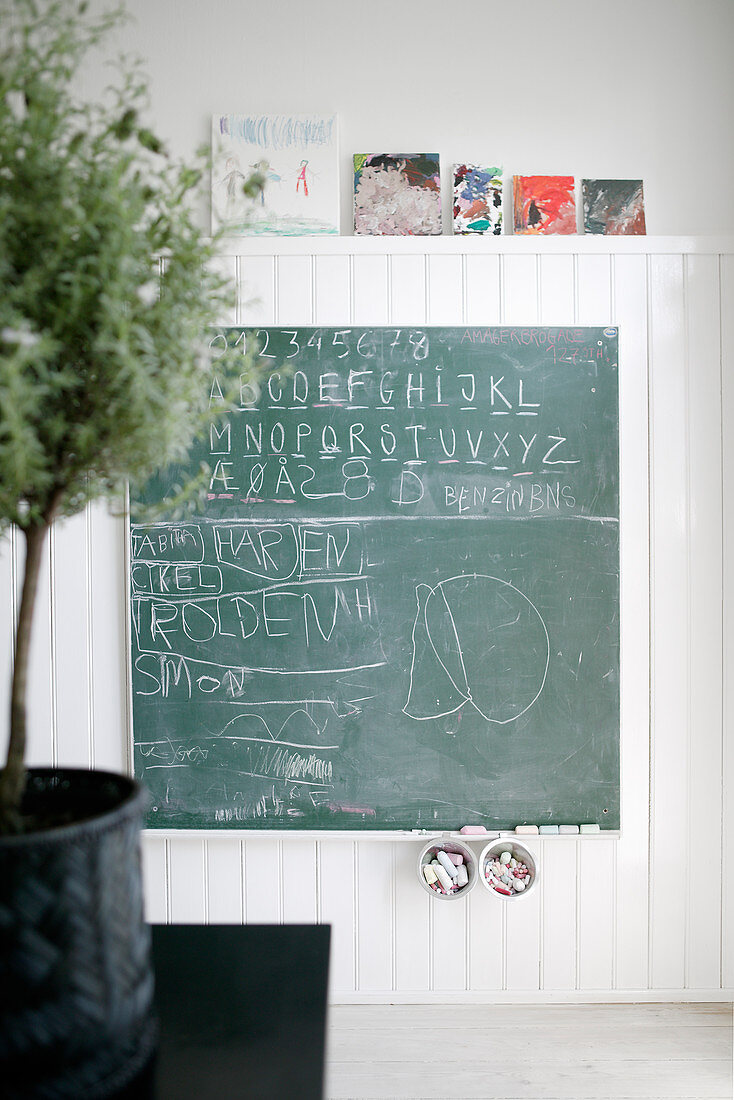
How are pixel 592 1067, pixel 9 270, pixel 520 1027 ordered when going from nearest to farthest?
1. pixel 9 270
2. pixel 592 1067
3. pixel 520 1027

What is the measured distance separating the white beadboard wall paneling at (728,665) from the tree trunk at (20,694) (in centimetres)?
222

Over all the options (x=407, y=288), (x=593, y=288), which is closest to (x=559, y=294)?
(x=593, y=288)

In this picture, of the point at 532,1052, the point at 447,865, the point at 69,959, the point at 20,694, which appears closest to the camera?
the point at 69,959

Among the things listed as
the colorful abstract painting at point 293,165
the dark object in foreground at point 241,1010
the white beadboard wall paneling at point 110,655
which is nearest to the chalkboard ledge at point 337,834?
the white beadboard wall paneling at point 110,655

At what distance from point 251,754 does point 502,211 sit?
1822mm

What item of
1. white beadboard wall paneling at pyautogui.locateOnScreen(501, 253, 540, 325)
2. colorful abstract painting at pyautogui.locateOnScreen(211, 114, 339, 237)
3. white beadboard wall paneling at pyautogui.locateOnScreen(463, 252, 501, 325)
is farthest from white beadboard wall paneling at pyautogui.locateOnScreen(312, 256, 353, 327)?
white beadboard wall paneling at pyautogui.locateOnScreen(501, 253, 540, 325)

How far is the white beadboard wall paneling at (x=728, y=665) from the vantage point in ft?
8.04

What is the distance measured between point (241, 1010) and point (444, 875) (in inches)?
63.3

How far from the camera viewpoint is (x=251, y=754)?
94.7 inches

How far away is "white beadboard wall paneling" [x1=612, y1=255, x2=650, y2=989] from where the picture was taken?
2.44 meters

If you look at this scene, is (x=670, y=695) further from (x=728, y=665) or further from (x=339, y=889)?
(x=339, y=889)

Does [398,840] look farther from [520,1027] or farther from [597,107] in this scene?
[597,107]

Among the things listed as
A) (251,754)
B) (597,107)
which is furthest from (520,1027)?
(597,107)

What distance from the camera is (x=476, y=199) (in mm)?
2414
